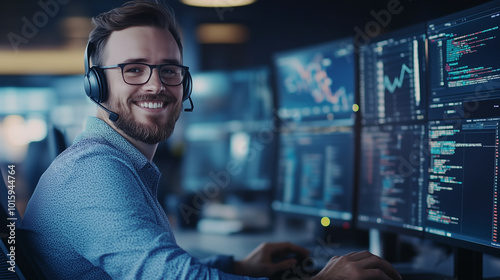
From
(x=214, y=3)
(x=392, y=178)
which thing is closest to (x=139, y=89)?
(x=392, y=178)

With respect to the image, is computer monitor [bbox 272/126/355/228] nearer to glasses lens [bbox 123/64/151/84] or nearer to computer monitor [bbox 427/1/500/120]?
computer monitor [bbox 427/1/500/120]

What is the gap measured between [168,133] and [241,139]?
55.6 inches

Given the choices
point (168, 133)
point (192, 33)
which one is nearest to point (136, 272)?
point (168, 133)

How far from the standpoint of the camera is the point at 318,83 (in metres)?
1.80

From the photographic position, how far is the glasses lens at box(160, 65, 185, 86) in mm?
1256

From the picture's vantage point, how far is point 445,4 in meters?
1.65

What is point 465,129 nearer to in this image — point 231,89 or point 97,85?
point 97,85

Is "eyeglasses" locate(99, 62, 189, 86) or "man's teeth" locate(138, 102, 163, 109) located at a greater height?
"eyeglasses" locate(99, 62, 189, 86)

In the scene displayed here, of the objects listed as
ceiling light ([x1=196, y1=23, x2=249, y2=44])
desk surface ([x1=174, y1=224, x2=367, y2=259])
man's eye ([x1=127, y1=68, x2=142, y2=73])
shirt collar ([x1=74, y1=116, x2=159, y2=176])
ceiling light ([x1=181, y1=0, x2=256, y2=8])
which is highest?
ceiling light ([x1=181, y1=0, x2=256, y2=8])

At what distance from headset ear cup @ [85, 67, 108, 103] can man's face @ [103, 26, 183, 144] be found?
0.05ft

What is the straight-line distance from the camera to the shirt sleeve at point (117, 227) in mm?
856

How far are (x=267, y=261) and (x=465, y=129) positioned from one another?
63 cm

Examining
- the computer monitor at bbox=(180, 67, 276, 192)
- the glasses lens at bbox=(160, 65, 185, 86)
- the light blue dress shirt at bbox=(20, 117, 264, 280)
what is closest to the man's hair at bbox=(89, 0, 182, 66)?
the glasses lens at bbox=(160, 65, 185, 86)

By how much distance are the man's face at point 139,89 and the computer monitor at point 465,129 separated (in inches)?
26.9
